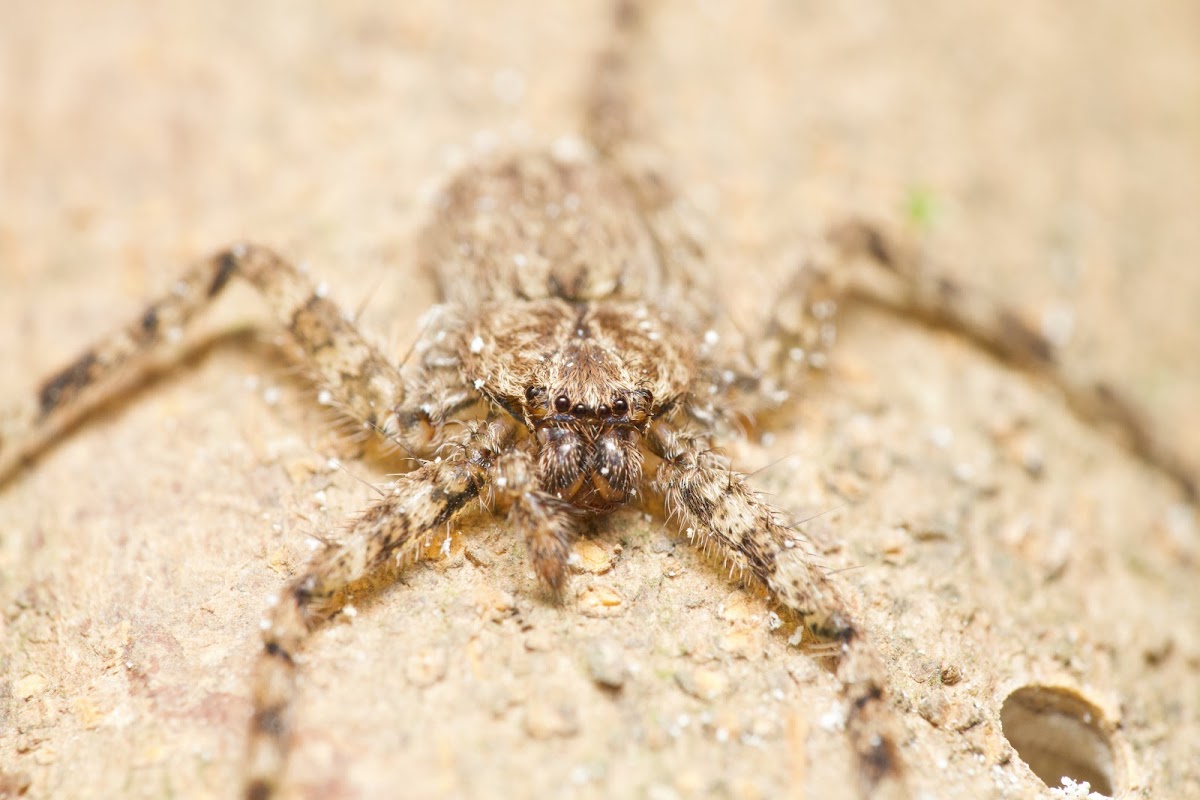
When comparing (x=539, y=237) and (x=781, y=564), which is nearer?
(x=781, y=564)

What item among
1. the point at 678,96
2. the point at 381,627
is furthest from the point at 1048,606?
the point at 678,96

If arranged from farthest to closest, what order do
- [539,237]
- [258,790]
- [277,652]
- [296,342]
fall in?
[539,237]
[296,342]
[277,652]
[258,790]

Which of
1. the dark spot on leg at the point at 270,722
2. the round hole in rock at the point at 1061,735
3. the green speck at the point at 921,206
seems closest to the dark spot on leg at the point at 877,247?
the green speck at the point at 921,206

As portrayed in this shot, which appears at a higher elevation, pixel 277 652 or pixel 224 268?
pixel 224 268

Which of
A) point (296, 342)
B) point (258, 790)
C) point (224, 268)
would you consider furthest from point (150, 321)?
point (258, 790)

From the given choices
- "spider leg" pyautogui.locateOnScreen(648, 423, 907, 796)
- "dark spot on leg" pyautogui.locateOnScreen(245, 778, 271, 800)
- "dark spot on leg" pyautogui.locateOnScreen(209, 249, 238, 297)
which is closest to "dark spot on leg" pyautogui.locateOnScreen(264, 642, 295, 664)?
"dark spot on leg" pyautogui.locateOnScreen(245, 778, 271, 800)

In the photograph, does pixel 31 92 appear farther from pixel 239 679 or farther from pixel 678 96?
pixel 239 679

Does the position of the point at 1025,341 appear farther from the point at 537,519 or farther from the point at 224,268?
the point at 224,268
